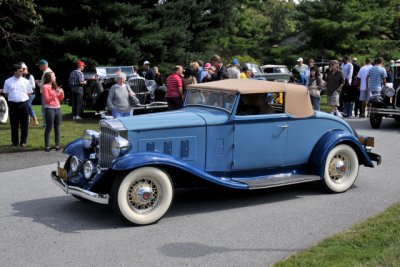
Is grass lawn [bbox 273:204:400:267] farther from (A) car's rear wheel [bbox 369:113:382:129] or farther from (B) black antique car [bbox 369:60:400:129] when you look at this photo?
(A) car's rear wheel [bbox 369:113:382:129]

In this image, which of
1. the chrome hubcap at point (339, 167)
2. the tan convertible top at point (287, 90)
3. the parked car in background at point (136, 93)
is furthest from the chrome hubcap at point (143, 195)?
the parked car in background at point (136, 93)

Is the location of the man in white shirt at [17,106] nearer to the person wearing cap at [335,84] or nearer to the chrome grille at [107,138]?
the chrome grille at [107,138]

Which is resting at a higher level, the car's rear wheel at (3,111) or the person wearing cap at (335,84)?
the person wearing cap at (335,84)

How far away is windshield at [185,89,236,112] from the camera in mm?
6945

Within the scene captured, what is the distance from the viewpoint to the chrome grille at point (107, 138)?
6.34 meters

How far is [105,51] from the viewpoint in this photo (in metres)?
25.7

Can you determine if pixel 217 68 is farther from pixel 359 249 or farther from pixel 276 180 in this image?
pixel 359 249

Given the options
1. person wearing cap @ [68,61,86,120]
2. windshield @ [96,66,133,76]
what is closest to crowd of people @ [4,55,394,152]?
person wearing cap @ [68,61,86,120]

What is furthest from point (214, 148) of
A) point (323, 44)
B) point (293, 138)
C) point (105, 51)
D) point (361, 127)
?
point (323, 44)

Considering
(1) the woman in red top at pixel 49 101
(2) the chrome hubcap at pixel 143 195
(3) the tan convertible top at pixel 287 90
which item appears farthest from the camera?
(1) the woman in red top at pixel 49 101

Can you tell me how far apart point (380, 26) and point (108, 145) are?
32002mm

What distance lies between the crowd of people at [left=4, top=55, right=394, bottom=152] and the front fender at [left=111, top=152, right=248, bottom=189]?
4.93 metres

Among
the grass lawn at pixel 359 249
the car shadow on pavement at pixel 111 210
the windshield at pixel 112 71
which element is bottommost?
the car shadow on pavement at pixel 111 210

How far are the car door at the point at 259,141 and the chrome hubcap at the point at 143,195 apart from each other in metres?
1.20
